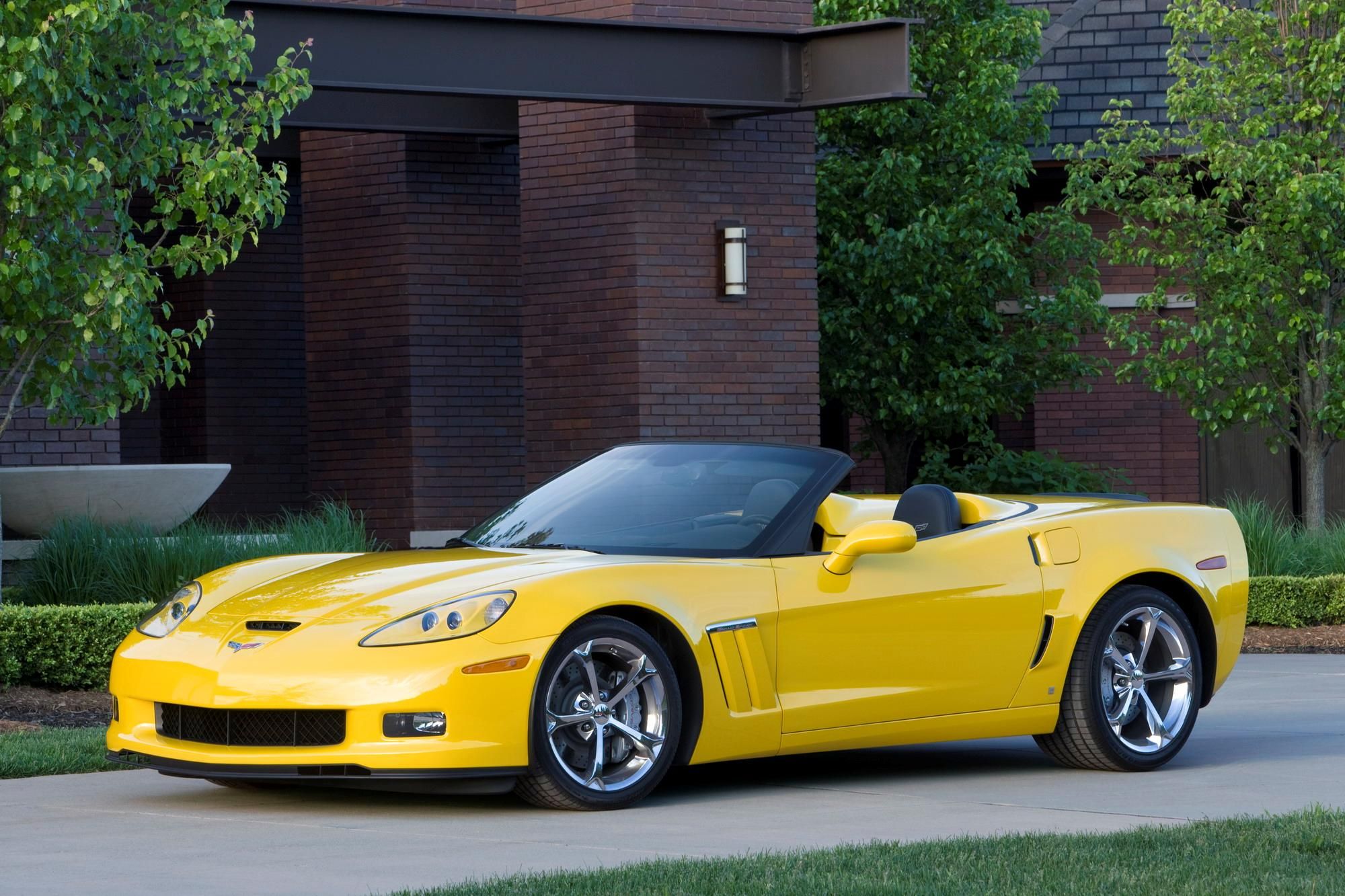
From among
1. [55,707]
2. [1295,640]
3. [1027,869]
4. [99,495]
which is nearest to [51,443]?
[99,495]

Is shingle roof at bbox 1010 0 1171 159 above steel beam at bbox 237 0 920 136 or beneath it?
above

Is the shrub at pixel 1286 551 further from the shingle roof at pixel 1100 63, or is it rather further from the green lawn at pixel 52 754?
the green lawn at pixel 52 754

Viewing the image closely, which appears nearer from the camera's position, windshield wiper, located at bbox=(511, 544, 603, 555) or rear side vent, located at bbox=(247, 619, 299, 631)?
rear side vent, located at bbox=(247, 619, 299, 631)

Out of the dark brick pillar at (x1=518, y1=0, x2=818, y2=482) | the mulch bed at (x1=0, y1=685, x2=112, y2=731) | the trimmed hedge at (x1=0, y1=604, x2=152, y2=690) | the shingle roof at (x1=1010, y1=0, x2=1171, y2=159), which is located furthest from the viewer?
the shingle roof at (x1=1010, y1=0, x2=1171, y2=159)

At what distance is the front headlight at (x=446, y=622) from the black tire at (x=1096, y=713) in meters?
2.51

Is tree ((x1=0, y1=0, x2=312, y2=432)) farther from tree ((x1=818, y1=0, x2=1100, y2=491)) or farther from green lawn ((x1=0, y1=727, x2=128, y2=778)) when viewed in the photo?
tree ((x1=818, y1=0, x2=1100, y2=491))

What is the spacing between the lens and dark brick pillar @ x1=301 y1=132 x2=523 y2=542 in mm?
16953

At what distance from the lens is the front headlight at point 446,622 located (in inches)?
266

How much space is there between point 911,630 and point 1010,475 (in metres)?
11.4

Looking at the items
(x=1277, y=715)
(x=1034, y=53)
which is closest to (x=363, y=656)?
(x=1277, y=715)

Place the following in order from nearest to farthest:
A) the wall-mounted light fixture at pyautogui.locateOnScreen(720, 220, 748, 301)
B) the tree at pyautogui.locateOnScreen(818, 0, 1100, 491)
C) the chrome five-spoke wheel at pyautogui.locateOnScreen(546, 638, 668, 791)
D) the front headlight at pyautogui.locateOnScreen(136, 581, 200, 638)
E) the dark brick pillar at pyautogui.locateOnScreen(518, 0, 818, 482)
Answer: the chrome five-spoke wheel at pyautogui.locateOnScreen(546, 638, 668, 791), the front headlight at pyautogui.locateOnScreen(136, 581, 200, 638), the dark brick pillar at pyautogui.locateOnScreen(518, 0, 818, 482), the wall-mounted light fixture at pyautogui.locateOnScreen(720, 220, 748, 301), the tree at pyautogui.locateOnScreen(818, 0, 1100, 491)

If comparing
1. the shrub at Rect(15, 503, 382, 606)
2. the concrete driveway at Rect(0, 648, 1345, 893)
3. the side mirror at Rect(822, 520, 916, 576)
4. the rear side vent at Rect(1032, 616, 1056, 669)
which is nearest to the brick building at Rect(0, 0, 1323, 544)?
the shrub at Rect(15, 503, 382, 606)

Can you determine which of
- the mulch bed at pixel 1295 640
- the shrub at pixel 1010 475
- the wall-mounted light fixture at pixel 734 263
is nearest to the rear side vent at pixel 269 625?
the wall-mounted light fixture at pixel 734 263

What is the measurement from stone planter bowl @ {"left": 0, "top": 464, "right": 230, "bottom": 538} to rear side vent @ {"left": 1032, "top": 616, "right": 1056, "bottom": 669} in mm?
7245
